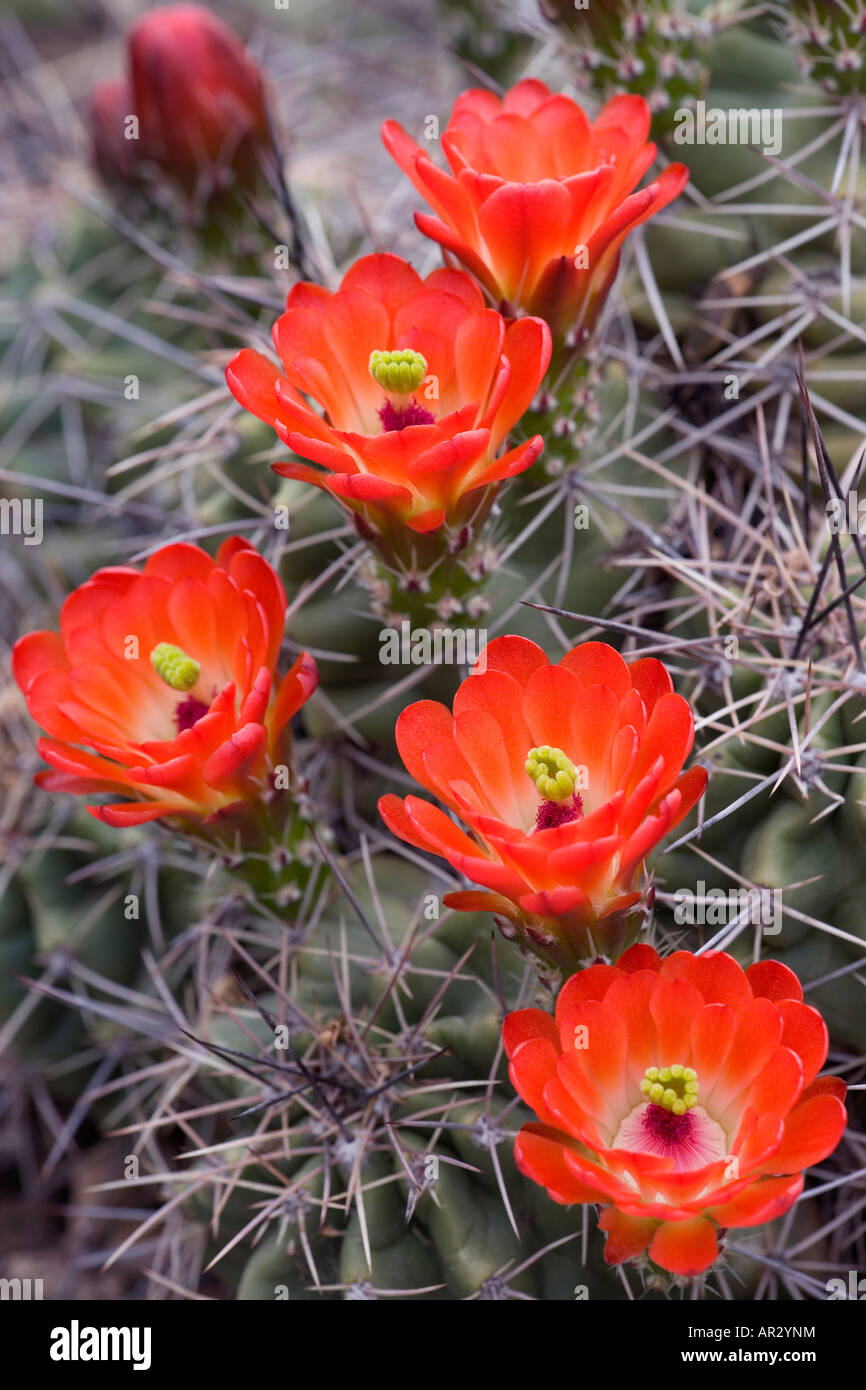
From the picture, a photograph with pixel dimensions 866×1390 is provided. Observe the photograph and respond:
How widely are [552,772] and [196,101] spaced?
1.27 metres

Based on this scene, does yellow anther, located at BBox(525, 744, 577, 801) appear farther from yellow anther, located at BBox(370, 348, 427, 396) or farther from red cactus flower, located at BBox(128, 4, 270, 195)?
red cactus flower, located at BBox(128, 4, 270, 195)

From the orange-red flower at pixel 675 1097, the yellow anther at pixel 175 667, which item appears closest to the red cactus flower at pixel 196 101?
the yellow anther at pixel 175 667

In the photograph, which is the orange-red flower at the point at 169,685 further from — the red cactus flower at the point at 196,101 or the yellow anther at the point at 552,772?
the red cactus flower at the point at 196,101

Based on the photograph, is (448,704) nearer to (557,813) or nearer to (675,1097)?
(557,813)

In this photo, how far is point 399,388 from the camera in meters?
1.14

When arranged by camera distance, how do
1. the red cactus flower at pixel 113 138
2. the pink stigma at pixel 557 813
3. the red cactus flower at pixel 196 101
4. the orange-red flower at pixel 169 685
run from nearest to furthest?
the pink stigma at pixel 557 813 → the orange-red flower at pixel 169 685 → the red cactus flower at pixel 196 101 → the red cactus flower at pixel 113 138

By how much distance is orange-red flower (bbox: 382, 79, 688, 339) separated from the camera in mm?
1149

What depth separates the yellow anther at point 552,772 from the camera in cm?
99

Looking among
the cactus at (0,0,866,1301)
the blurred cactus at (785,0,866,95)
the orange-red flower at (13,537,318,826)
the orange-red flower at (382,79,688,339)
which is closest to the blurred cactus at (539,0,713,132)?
the cactus at (0,0,866,1301)

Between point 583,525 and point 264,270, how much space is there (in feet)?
2.66

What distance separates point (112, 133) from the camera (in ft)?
6.64

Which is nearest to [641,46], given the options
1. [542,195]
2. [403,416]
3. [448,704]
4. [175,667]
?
[542,195]

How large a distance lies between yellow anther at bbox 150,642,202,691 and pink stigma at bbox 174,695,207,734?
0.03 m
